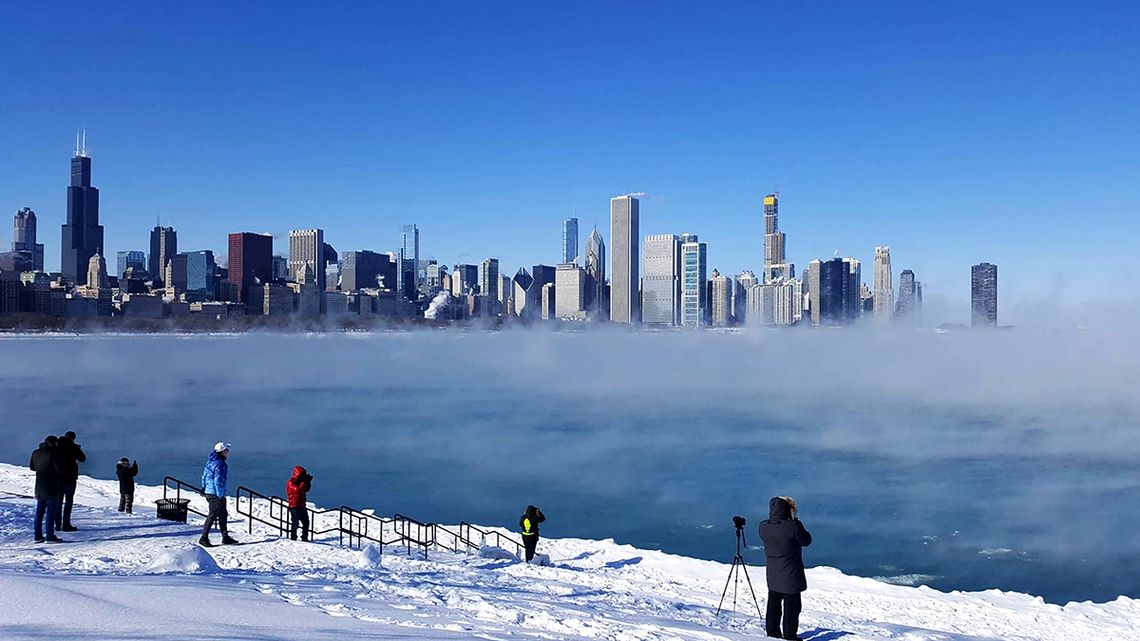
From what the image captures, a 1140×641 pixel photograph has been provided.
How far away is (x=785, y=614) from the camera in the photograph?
9.09m

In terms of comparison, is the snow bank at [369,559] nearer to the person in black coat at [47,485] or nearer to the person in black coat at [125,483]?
the person in black coat at [47,485]

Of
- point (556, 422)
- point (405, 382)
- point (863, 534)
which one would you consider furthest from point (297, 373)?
point (863, 534)

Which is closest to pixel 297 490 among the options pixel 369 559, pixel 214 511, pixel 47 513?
pixel 214 511

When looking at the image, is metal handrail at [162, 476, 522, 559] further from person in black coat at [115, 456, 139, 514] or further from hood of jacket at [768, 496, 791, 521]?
hood of jacket at [768, 496, 791, 521]

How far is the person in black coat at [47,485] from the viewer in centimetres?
1188

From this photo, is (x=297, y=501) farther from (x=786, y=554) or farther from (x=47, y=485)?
(x=786, y=554)

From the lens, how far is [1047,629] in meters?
13.3

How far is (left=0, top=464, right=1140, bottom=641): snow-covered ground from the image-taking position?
7195mm

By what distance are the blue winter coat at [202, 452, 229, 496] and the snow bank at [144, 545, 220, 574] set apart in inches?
72.6

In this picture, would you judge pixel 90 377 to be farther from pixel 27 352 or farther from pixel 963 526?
pixel 963 526

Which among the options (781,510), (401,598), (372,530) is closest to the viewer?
(781,510)

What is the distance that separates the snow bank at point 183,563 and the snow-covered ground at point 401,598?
0.08 ft

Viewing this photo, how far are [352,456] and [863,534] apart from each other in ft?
69.7

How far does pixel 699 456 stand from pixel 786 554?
2823 centimetres
